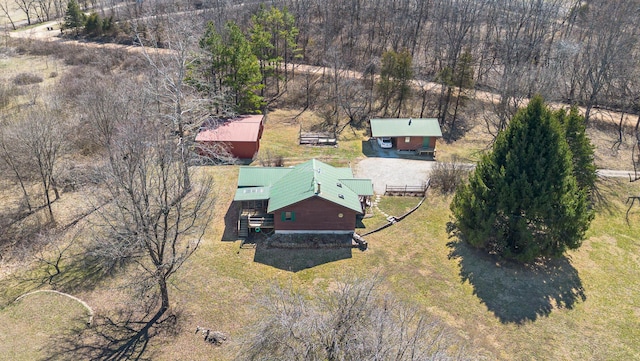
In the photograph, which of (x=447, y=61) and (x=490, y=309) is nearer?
(x=490, y=309)

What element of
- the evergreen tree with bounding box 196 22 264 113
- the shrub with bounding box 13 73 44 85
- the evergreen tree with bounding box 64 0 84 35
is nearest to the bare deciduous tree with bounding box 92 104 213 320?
the evergreen tree with bounding box 196 22 264 113

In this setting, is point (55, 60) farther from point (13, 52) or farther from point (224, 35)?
point (224, 35)

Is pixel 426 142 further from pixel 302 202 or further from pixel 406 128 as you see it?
pixel 302 202

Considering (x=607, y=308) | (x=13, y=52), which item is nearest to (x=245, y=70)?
(x=607, y=308)

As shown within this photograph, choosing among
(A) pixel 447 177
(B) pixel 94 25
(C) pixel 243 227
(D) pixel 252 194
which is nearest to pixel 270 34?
(D) pixel 252 194

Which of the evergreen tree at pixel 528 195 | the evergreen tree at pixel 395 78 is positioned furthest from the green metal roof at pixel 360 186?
the evergreen tree at pixel 395 78

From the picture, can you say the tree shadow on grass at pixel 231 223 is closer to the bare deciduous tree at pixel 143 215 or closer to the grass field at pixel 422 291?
the grass field at pixel 422 291
